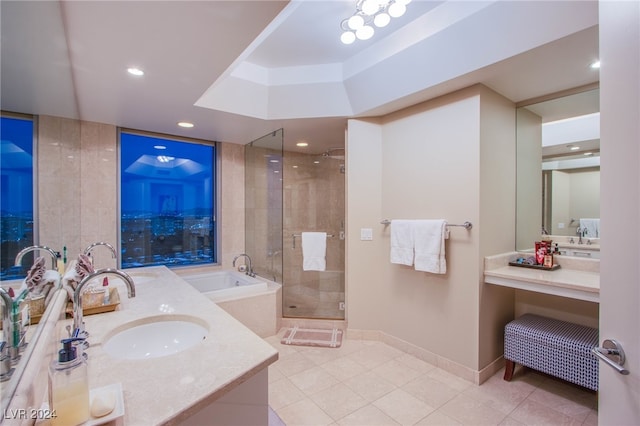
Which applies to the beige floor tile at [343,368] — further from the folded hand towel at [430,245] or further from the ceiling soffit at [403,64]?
the ceiling soffit at [403,64]

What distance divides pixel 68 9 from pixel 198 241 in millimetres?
2905

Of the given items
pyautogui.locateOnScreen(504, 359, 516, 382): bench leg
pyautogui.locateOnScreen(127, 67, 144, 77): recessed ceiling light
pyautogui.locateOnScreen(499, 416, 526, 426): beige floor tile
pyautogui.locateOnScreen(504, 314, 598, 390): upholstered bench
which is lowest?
pyautogui.locateOnScreen(499, 416, 526, 426): beige floor tile

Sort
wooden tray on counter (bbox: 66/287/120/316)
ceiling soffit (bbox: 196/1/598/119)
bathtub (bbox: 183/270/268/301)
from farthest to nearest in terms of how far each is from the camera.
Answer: bathtub (bbox: 183/270/268/301), ceiling soffit (bbox: 196/1/598/119), wooden tray on counter (bbox: 66/287/120/316)

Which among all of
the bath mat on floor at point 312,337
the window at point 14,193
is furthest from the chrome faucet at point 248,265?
the window at point 14,193

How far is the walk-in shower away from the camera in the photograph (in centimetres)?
351

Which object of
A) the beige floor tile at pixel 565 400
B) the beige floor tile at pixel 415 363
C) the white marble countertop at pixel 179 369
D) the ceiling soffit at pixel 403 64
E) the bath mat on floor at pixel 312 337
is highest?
the ceiling soffit at pixel 403 64

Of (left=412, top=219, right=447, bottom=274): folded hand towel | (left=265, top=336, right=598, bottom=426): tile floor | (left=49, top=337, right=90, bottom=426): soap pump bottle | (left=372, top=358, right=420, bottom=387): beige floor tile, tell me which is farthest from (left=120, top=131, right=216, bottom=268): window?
(left=49, top=337, right=90, bottom=426): soap pump bottle

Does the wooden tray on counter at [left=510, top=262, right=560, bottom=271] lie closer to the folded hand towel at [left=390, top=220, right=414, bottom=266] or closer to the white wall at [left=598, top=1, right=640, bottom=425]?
the folded hand towel at [left=390, top=220, right=414, bottom=266]

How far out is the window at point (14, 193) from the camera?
0.84 m

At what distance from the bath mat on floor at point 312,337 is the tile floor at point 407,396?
25 centimetres

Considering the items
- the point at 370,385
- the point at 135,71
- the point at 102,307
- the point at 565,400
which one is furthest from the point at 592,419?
Answer: the point at 135,71

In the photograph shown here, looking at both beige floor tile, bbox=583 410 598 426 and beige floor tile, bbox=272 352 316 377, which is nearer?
beige floor tile, bbox=583 410 598 426

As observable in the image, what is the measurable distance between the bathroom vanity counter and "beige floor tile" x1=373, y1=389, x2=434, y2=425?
1.04 metres

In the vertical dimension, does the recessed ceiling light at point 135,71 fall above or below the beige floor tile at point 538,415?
above
